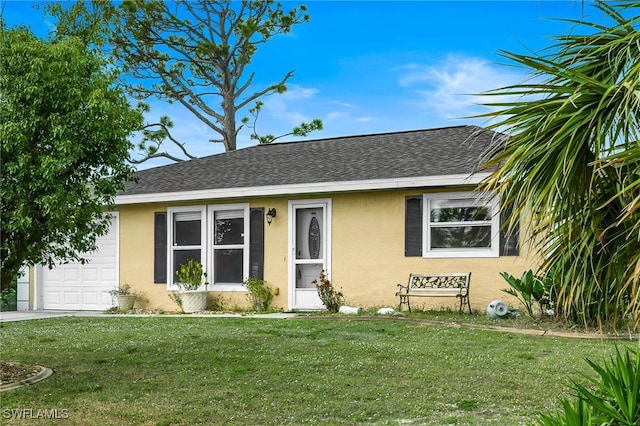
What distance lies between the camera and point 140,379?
298 inches

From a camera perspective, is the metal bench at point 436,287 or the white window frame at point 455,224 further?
the white window frame at point 455,224

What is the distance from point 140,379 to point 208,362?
1.03 meters

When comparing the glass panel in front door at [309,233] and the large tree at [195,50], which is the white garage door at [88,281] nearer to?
the glass panel in front door at [309,233]

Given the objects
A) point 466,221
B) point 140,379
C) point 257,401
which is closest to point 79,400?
point 140,379

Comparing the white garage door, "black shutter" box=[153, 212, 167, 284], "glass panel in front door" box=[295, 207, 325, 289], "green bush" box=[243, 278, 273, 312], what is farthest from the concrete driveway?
"glass panel in front door" box=[295, 207, 325, 289]

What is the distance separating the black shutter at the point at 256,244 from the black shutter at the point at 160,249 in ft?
7.56

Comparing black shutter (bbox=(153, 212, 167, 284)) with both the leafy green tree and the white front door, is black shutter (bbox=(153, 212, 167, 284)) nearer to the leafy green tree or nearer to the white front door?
the white front door

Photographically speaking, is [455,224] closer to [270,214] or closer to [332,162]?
[332,162]

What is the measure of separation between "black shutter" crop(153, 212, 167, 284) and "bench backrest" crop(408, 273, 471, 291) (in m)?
6.08

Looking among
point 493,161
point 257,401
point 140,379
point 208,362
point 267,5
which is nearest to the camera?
point 493,161

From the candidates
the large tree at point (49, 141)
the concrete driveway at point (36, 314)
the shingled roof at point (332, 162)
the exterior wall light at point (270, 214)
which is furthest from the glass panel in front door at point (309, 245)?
the large tree at point (49, 141)

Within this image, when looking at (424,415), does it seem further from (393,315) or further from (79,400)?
(393,315)

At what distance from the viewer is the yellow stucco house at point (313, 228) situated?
13406mm

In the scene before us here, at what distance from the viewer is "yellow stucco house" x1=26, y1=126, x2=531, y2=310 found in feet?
44.0
